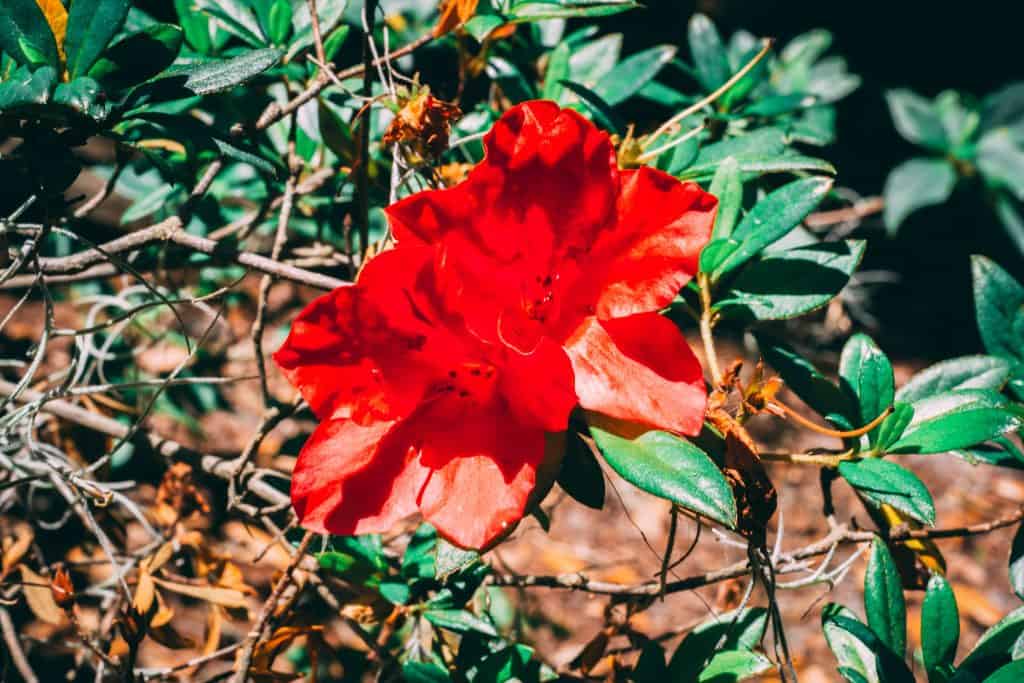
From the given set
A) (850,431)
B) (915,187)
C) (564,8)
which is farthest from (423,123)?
(915,187)

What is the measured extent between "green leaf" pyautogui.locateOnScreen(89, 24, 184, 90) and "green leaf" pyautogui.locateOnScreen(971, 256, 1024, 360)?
100cm

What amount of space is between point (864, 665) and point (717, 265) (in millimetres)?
482

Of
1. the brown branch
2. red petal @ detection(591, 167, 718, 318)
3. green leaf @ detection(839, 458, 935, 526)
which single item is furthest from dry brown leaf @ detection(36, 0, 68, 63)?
green leaf @ detection(839, 458, 935, 526)

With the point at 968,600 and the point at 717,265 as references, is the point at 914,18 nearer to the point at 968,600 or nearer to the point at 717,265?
the point at 968,600

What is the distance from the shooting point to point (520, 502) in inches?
27.6

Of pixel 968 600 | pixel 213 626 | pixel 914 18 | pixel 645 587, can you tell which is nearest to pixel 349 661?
pixel 213 626

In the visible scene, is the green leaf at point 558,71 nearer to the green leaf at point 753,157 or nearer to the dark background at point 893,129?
the green leaf at point 753,157

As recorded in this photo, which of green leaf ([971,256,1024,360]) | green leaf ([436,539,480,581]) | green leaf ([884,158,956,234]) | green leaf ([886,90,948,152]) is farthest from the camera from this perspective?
green leaf ([886,90,948,152])

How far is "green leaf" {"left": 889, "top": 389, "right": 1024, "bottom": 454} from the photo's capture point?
81 cm

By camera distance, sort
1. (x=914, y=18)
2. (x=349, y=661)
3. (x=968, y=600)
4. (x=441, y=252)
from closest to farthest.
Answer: (x=441, y=252), (x=349, y=661), (x=968, y=600), (x=914, y=18)

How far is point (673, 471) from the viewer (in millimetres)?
726

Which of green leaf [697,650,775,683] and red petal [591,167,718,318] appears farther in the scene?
green leaf [697,650,775,683]

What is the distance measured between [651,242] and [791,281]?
11.3 inches

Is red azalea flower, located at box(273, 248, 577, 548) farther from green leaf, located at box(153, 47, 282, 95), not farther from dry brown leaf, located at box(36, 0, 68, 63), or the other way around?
dry brown leaf, located at box(36, 0, 68, 63)
